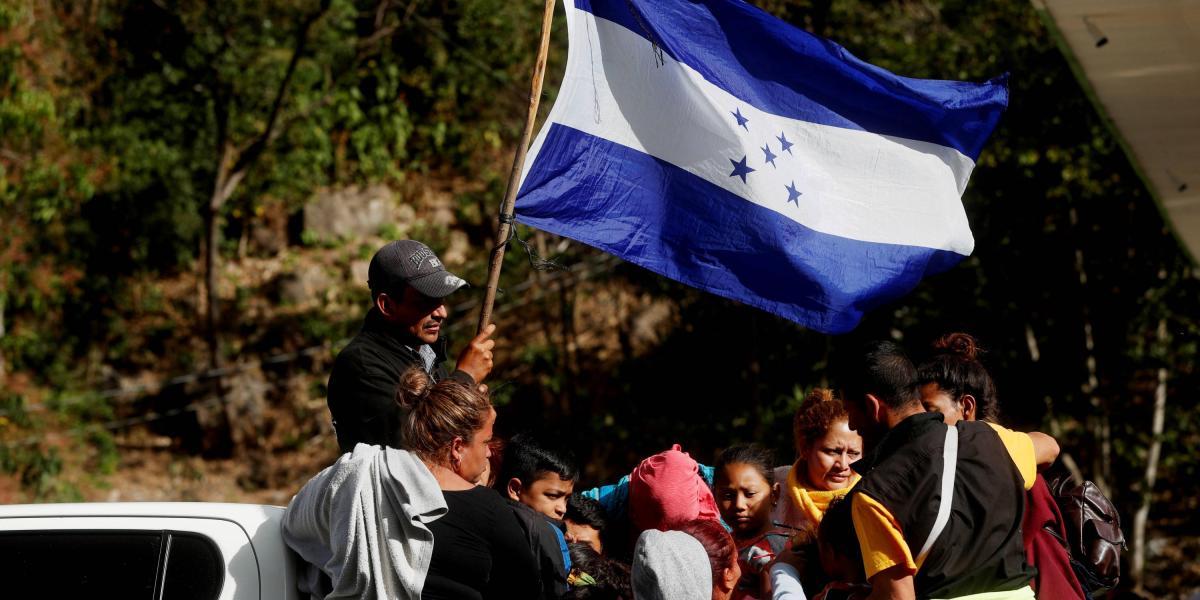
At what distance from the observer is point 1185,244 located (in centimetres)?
579

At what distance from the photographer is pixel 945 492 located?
318 centimetres

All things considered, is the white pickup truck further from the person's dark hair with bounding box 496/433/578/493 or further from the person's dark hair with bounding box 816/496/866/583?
the person's dark hair with bounding box 816/496/866/583

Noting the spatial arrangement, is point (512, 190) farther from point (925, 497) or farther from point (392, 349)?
point (925, 497)

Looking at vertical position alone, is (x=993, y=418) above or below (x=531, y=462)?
above

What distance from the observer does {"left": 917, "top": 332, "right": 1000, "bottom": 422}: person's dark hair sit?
13.0 ft

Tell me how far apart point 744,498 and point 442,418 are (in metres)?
1.57

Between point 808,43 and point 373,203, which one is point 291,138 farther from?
point 808,43

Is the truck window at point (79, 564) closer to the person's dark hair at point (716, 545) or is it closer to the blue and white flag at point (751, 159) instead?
the person's dark hair at point (716, 545)

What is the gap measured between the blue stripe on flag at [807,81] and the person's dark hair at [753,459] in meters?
1.46

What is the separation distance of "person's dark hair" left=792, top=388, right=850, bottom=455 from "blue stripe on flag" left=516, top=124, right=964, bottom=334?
0.47 m

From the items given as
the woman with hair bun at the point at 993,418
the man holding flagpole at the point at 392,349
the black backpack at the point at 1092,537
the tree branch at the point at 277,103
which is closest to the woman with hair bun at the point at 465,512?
the man holding flagpole at the point at 392,349

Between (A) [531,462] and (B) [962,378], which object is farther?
(A) [531,462]

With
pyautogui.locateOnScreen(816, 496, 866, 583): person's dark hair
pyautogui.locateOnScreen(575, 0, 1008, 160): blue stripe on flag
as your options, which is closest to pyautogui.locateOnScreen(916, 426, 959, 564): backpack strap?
pyautogui.locateOnScreen(816, 496, 866, 583): person's dark hair

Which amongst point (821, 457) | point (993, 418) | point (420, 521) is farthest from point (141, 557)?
point (993, 418)
